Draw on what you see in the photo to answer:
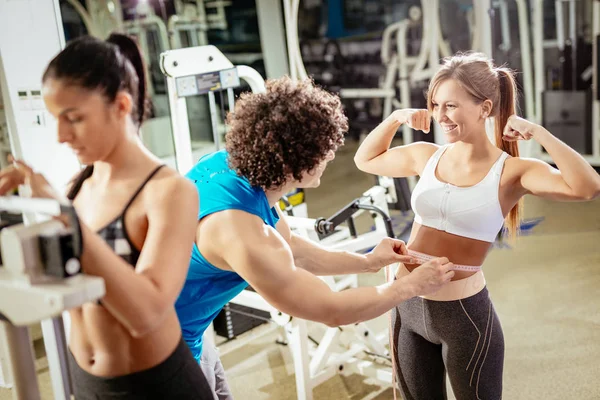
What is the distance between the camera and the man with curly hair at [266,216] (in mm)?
1441

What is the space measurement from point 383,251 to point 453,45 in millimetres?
5304

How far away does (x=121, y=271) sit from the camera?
1.07 metres

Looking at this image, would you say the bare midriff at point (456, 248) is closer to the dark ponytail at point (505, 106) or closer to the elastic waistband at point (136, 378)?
the dark ponytail at point (505, 106)

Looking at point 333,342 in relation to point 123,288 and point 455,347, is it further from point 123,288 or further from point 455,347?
point 123,288

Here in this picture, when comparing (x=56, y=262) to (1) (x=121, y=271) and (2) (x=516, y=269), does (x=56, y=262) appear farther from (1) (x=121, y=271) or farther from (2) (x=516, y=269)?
(2) (x=516, y=269)

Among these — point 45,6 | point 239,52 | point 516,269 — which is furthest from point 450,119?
A: point 239,52

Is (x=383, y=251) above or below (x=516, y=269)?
above

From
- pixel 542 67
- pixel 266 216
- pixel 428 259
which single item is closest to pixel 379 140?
pixel 428 259

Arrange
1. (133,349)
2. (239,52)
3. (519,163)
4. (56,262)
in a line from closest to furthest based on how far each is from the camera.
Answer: (56,262) → (133,349) → (519,163) → (239,52)

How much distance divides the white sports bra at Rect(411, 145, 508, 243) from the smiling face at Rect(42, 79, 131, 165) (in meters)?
1.09

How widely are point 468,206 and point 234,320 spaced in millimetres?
2135

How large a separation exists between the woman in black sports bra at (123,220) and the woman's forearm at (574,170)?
1160 millimetres

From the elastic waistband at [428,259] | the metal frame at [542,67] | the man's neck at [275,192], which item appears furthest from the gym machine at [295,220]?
the metal frame at [542,67]

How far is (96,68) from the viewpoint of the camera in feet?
3.97
